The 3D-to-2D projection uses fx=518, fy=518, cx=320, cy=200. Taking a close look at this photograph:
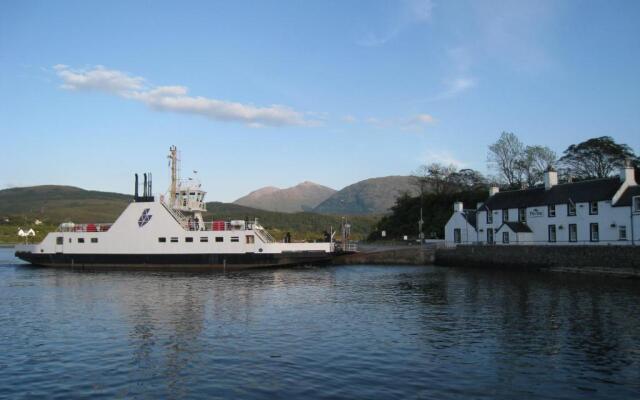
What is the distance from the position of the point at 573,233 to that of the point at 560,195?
403cm

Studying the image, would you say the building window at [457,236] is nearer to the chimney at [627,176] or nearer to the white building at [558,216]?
the white building at [558,216]

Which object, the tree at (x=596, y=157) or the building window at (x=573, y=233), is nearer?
the building window at (x=573, y=233)

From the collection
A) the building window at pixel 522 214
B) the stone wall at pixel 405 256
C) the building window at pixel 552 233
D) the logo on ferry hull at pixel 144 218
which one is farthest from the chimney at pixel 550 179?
the logo on ferry hull at pixel 144 218

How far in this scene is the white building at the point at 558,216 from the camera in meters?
40.9

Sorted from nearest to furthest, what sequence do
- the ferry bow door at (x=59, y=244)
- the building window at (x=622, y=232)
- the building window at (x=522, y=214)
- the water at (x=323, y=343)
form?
the water at (x=323, y=343), the building window at (x=622, y=232), the building window at (x=522, y=214), the ferry bow door at (x=59, y=244)

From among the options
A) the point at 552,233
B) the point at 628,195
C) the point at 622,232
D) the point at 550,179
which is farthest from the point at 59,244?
the point at 628,195

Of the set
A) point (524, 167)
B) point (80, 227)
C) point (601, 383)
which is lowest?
point (601, 383)

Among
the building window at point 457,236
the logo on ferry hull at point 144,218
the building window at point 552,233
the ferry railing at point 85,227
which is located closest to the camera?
the building window at point 552,233

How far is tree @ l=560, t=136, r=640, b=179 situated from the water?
4184cm

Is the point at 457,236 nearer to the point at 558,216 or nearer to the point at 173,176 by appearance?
the point at 558,216

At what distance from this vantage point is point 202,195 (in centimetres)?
5353

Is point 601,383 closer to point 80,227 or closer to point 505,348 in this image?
point 505,348

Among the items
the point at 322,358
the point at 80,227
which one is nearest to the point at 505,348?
the point at 322,358

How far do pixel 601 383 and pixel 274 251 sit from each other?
122 feet
